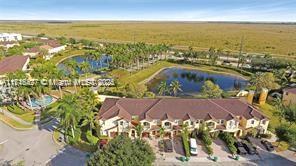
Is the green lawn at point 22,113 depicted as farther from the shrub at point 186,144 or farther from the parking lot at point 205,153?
the shrub at point 186,144

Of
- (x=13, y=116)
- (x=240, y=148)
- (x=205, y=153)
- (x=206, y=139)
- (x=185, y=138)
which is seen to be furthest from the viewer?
(x=13, y=116)

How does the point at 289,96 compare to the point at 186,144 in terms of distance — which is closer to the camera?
the point at 186,144

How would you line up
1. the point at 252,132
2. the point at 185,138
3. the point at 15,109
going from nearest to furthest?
the point at 185,138
the point at 252,132
the point at 15,109

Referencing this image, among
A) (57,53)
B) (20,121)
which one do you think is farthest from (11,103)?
(57,53)

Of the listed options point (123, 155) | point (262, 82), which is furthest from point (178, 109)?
point (262, 82)

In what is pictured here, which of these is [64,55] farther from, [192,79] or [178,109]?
[178,109]

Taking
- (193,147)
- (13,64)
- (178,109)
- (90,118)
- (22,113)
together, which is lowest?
(22,113)

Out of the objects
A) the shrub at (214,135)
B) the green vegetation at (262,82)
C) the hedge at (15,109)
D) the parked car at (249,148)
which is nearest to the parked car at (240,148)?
the parked car at (249,148)
